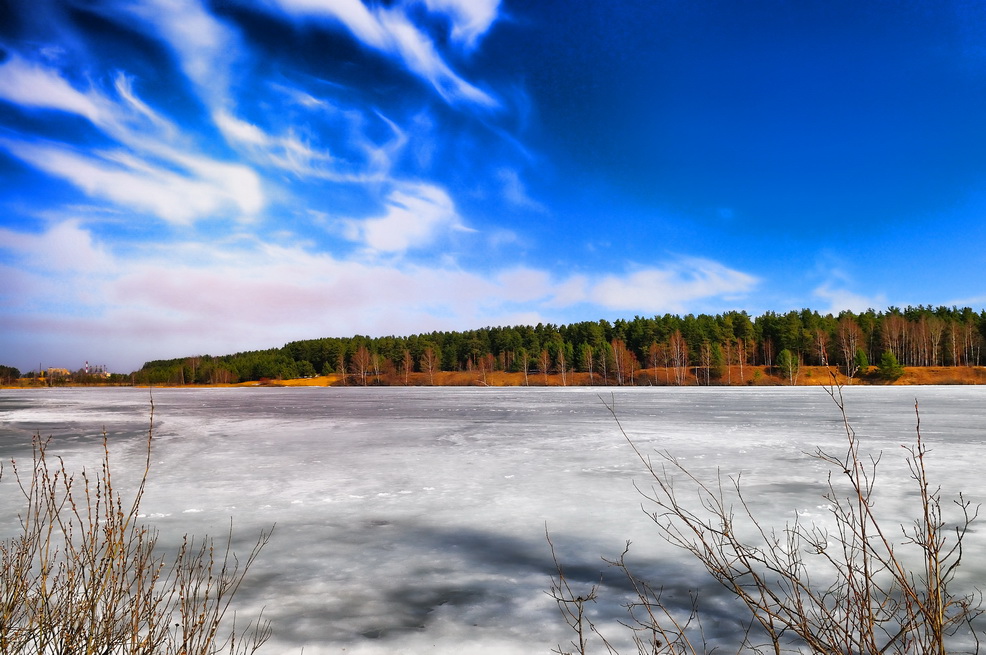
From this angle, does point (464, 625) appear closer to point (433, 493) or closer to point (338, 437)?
point (433, 493)

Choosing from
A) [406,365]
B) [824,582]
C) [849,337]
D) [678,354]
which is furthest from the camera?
[406,365]

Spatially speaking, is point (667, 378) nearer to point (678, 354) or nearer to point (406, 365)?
point (678, 354)

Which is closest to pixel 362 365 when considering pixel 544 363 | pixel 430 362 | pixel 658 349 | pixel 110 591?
pixel 430 362

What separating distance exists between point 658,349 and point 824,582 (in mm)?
78074

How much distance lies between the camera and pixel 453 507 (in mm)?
6844

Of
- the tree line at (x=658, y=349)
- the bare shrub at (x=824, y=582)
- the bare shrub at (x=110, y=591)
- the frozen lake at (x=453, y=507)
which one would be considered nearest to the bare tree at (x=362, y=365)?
the tree line at (x=658, y=349)

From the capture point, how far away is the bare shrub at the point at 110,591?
2.08 m

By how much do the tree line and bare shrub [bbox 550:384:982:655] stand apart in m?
53.7

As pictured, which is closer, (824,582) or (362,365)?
(824,582)

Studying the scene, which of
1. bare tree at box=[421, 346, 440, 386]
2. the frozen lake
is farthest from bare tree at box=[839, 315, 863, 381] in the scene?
the frozen lake

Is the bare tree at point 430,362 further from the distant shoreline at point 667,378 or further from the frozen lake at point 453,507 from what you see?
the frozen lake at point 453,507

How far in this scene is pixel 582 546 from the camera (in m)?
5.27

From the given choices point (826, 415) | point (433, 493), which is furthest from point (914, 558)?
point (826, 415)

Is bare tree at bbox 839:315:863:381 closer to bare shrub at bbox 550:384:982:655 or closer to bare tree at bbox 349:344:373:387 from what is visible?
bare tree at bbox 349:344:373:387
